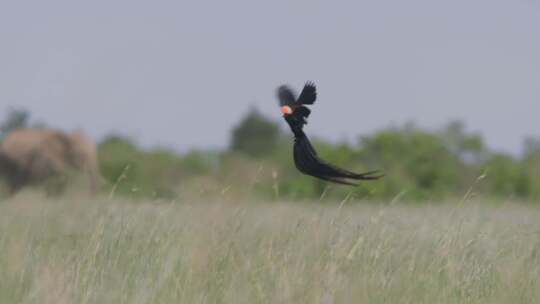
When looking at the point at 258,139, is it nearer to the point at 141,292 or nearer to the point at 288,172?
the point at 288,172

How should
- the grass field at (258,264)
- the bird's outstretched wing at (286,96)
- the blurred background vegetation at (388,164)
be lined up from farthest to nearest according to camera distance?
the blurred background vegetation at (388,164) < the grass field at (258,264) < the bird's outstretched wing at (286,96)

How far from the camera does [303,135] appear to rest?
3605 millimetres

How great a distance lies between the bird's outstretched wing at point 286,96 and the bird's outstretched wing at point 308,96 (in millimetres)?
32

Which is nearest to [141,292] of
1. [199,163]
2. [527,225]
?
[527,225]

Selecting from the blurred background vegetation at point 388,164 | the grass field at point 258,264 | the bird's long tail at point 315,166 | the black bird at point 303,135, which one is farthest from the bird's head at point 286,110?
the blurred background vegetation at point 388,164

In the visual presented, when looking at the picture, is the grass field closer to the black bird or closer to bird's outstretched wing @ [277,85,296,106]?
the black bird

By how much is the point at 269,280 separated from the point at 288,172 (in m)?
12.1

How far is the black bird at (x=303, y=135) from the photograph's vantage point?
11.8 ft

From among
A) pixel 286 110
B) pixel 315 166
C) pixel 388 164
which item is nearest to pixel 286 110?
pixel 286 110

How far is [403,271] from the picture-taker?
4.57 metres

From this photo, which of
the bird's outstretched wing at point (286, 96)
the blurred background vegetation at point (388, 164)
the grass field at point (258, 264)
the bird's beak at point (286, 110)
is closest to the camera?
the bird's beak at point (286, 110)

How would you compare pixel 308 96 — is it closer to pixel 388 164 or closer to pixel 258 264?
pixel 258 264

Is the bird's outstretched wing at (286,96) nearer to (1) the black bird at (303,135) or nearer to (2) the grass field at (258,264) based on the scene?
(1) the black bird at (303,135)

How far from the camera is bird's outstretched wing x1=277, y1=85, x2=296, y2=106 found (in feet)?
12.0
